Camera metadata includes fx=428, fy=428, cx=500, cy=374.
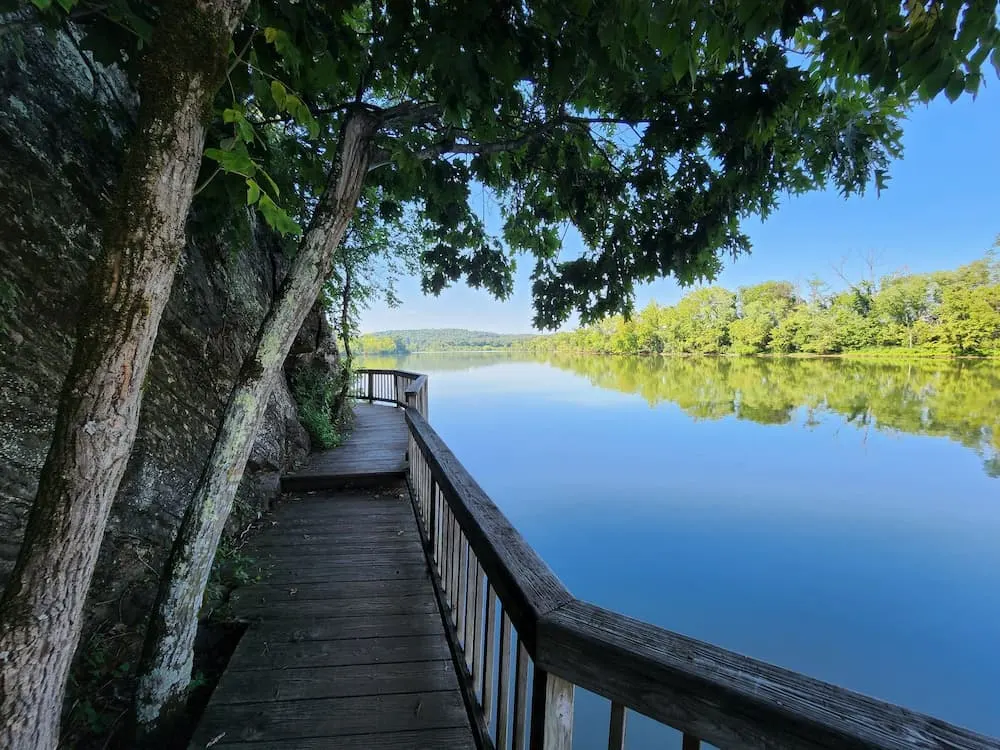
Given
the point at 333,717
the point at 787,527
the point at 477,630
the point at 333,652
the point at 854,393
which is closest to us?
the point at 333,717

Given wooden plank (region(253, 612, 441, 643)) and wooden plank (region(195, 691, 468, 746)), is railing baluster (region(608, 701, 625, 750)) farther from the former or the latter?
wooden plank (region(253, 612, 441, 643))

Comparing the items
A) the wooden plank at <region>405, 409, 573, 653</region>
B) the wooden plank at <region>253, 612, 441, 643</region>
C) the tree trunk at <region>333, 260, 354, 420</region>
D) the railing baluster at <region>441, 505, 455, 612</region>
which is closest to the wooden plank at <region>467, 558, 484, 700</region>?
the wooden plank at <region>405, 409, 573, 653</region>

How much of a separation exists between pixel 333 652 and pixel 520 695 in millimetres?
1361

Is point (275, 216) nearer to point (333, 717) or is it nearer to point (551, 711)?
point (551, 711)

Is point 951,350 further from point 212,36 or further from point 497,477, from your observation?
point 212,36

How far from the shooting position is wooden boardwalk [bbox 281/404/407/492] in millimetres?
4477

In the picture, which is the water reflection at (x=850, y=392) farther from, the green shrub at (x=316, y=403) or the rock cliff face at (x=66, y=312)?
the rock cliff face at (x=66, y=312)

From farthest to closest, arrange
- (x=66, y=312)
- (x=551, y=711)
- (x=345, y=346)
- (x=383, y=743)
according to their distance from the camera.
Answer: (x=345, y=346) → (x=66, y=312) → (x=383, y=743) → (x=551, y=711)

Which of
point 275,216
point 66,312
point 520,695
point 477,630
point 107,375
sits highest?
point 275,216

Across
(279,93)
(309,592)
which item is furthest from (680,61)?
(309,592)

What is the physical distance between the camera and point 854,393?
2702cm

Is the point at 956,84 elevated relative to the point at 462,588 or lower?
elevated

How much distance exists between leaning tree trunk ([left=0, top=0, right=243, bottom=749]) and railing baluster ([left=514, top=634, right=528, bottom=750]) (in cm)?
109

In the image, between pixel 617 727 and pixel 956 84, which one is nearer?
pixel 617 727
